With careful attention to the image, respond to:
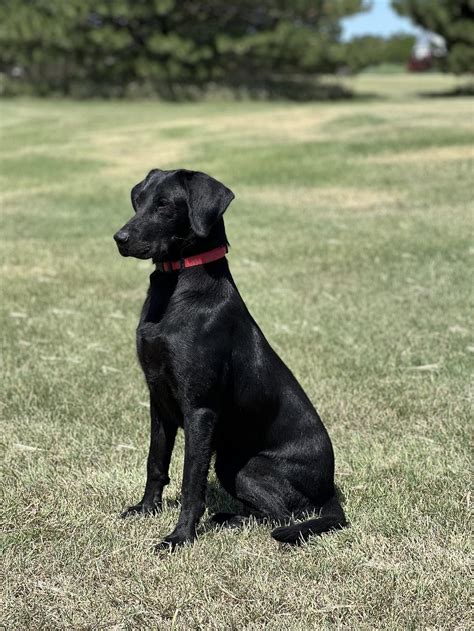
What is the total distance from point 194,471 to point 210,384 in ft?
1.12

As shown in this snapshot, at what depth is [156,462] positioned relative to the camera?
12.0ft

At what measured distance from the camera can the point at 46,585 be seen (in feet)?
10.5

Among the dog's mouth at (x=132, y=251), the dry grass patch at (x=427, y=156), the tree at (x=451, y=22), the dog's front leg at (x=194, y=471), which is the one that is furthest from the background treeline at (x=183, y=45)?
the dog's front leg at (x=194, y=471)

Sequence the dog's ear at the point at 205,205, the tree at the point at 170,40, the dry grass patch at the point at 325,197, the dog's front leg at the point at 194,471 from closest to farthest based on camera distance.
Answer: the dog's ear at the point at 205,205
the dog's front leg at the point at 194,471
the dry grass patch at the point at 325,197
the tree at the point at 170,40

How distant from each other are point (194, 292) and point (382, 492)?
52.7 inches

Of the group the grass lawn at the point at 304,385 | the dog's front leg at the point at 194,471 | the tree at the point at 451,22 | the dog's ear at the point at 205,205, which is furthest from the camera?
the tree at the point at 451,22

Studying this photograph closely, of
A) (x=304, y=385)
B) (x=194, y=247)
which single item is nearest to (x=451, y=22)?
(x=304, y=385)

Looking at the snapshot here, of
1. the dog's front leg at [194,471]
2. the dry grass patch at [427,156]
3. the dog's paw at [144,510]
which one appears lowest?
the dog's paw at [144,510]

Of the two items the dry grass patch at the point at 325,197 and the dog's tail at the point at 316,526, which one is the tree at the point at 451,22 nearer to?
the dry grass patch at the point at 325,197

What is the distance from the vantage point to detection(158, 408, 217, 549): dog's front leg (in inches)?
132

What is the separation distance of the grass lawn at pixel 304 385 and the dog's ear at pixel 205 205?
1.22 metres

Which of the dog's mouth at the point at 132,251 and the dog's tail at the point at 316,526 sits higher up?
the dog's mouth at the point at 132,251

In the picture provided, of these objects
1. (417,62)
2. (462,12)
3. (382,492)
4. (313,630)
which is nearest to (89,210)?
(382,492)

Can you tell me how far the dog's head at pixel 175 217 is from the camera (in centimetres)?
325
